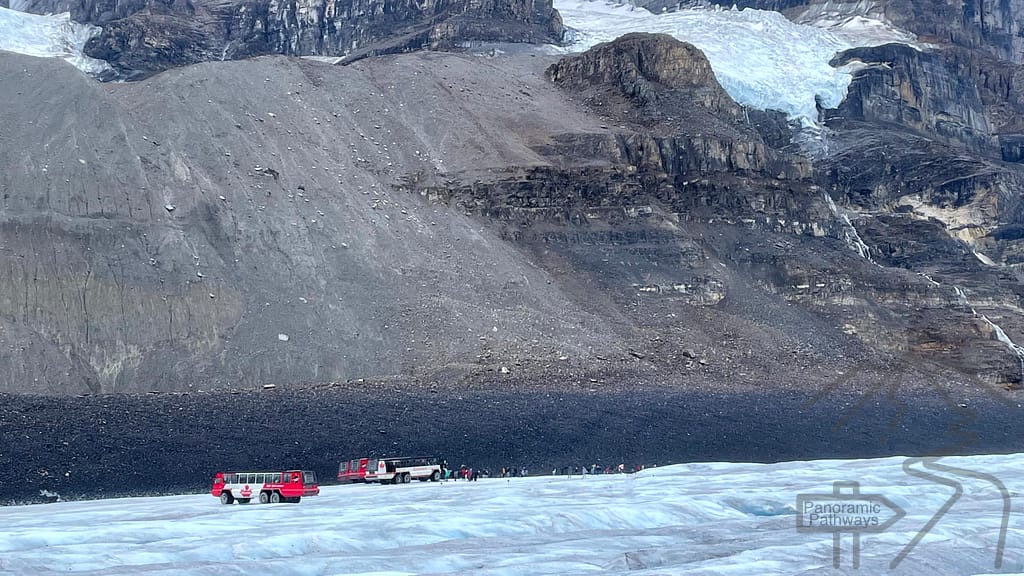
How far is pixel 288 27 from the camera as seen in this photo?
11650 centimetres

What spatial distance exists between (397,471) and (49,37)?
89.5 metres

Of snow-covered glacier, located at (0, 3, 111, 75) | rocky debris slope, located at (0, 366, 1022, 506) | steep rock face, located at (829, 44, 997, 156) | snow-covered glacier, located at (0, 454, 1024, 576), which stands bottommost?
rocky debris slope, located at (0, 366, 1022, 506)

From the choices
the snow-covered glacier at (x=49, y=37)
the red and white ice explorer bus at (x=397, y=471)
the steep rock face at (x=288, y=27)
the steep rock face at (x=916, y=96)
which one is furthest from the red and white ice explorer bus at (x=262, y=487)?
the snow-covered glacier at (x=49, y=37)

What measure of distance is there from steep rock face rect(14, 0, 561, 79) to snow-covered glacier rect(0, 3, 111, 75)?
157 centimetres

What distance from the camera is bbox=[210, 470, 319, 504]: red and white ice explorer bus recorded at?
27750 millimetres

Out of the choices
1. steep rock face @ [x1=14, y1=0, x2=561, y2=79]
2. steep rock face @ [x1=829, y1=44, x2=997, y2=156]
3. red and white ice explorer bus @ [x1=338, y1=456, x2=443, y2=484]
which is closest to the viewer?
red and white ice explorer bus @ [x1=338, y1=456, x2=443, y2=484]

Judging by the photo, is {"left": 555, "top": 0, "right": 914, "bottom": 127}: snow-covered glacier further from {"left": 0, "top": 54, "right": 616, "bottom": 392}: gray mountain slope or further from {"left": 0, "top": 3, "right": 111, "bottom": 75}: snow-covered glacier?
{"left": 0, "top": 3, "right": 111, "bottom": 75}: snow-covered glacier

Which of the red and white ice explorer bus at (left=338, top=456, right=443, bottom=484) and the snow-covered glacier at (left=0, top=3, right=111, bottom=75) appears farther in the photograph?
the snow-covered glacier at (left=0, top=3, right=111, bottom=75)

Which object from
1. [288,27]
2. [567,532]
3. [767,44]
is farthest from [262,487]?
[288,27]

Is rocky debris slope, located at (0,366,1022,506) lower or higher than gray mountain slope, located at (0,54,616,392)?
lower

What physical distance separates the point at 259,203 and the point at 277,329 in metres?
10.1

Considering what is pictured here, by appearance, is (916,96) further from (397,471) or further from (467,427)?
(397,471)

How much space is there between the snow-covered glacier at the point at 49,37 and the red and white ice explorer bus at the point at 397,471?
255 feet

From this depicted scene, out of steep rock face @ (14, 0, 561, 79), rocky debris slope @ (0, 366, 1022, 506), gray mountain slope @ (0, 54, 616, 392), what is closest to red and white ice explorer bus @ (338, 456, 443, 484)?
rocky debris slope @ (0, 366, 1022, 506)
